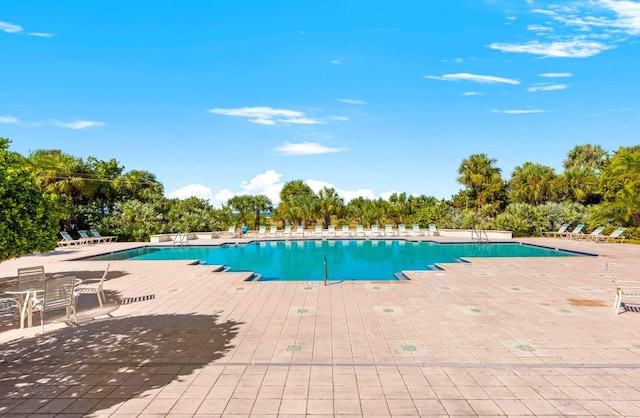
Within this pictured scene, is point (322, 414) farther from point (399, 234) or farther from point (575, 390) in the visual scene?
point (399, 234)

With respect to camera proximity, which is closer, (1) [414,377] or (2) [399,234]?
(1) [414,377]

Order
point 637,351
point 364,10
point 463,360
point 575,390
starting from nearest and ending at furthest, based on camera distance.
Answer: point 575,390 → point 463,360 → point 637,351 → point 364,10

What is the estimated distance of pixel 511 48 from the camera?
2806cm

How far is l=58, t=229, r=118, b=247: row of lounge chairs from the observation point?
74.7 feet

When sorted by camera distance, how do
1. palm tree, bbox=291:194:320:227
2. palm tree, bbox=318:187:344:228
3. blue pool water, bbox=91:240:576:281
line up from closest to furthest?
blue pool water, bbox=91:240:576:281
palm tree, bbox=291:194:320:227
palm tree, bbox=318:187:344:228

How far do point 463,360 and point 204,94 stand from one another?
3502 centimetres

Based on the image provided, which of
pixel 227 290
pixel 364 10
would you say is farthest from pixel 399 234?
pixel 227 290

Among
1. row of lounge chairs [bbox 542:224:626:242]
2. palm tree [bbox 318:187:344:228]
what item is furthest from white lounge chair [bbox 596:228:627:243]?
palm tree [bbox 318:187:344:228]

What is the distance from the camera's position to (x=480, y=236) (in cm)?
2502

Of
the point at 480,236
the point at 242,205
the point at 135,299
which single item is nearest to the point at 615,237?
the point at 480,236

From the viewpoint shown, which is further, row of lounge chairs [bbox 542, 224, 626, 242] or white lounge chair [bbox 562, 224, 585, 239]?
white lounge chair [bbox 562, 224, 585, 239]

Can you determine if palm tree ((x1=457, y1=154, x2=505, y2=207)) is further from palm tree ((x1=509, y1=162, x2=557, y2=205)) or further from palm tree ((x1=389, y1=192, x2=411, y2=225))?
palm tree ((x1=389, y1=192, x2=411, y2=225))

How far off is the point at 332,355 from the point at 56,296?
17.5 ft

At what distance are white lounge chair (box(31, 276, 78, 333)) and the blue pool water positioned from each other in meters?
8.19
